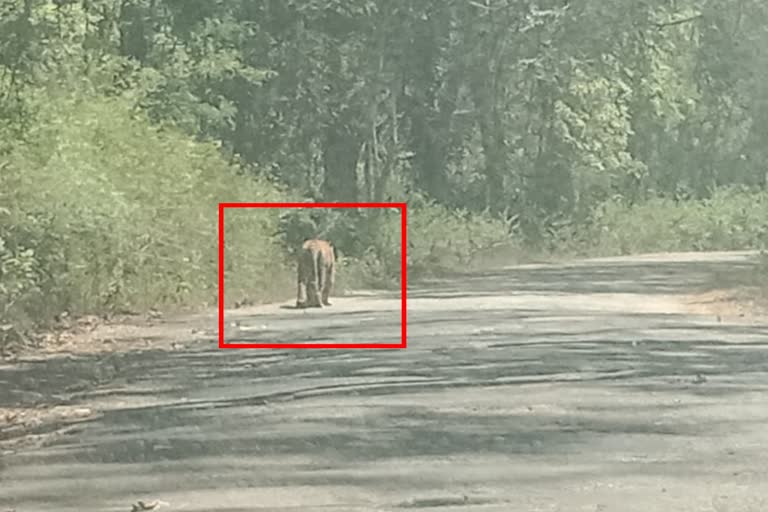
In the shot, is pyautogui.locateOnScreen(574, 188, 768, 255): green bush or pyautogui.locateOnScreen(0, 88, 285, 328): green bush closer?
pyautogui.locateOnScreen(0, 88, 285, 328): green bush

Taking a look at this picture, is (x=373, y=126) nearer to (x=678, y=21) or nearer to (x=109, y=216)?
(x=678, y=21)

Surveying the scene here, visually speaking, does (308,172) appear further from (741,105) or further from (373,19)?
(741,105)

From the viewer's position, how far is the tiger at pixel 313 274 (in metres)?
28.6

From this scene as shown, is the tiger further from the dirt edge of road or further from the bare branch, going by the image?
the bare branch

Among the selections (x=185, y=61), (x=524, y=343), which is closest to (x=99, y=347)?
(x=524, y=343)

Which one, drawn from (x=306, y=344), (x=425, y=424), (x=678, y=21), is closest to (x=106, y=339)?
(x=306, y=344)

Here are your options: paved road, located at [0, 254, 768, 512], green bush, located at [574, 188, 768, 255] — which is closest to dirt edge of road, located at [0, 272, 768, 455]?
paved road, located at [0, 254, 768, 512]

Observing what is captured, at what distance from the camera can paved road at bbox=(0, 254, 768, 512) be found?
10656 mm

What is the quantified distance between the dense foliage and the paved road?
11.0 ft

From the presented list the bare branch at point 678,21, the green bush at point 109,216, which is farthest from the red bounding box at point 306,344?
the bare branch at point 678,21

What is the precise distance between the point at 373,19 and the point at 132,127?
19186mm

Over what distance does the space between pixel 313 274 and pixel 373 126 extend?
18.8 metres

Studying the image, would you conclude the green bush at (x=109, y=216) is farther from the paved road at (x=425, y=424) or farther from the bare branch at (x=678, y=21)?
the bare branch at (x=678, y=21)

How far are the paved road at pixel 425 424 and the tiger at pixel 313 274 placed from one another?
350 cm
